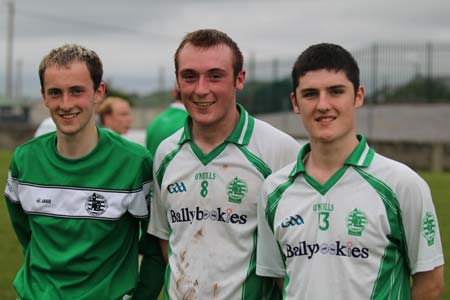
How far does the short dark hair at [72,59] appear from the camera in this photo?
4320 millimetres

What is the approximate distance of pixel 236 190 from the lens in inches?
163

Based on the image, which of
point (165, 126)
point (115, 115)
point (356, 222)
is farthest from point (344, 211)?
point (115, 115)

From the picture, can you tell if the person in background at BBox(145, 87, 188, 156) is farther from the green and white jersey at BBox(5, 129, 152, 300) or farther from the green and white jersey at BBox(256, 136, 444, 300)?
the green and white jersey at BBox(256, 136, 444, 300)

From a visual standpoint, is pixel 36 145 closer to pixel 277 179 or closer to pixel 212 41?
pixel 212 41

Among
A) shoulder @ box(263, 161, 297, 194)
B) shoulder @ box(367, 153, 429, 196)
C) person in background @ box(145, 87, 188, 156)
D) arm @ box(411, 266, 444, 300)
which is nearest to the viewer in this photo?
shoulder @ box(367, 153, 429, 196)

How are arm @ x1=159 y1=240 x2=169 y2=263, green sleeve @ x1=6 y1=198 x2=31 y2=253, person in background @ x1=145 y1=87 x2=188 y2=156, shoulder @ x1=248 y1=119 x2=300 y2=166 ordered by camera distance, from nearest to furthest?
shoulder @ x1=248 y1=119 x2=300 y2=166, arm @ x1=159 y1=240 x2=169 y2=263, green sleeve @ x1=6 y1=198 x2=31 y2=253, person in background @ x1=145 y1=87 x2=188 y2=156

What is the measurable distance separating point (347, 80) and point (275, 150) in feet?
2.00

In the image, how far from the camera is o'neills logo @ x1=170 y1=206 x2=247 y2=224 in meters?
4.12

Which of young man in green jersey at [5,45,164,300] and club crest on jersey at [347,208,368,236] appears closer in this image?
club crest on jersey at [347,208,368,236]

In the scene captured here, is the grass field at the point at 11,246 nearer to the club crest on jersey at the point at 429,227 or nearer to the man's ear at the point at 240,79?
the man's ear at the point at 240,79

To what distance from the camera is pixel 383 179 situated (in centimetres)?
370

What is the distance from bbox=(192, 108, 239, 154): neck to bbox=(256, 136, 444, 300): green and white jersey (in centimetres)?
54

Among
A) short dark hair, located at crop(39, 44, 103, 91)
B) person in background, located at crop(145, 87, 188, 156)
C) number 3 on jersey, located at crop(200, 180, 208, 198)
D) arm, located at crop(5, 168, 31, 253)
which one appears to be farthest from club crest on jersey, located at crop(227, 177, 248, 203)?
person in background, located at crop(145, 87, 188, 156)

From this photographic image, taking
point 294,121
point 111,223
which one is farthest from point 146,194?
point 294,121
